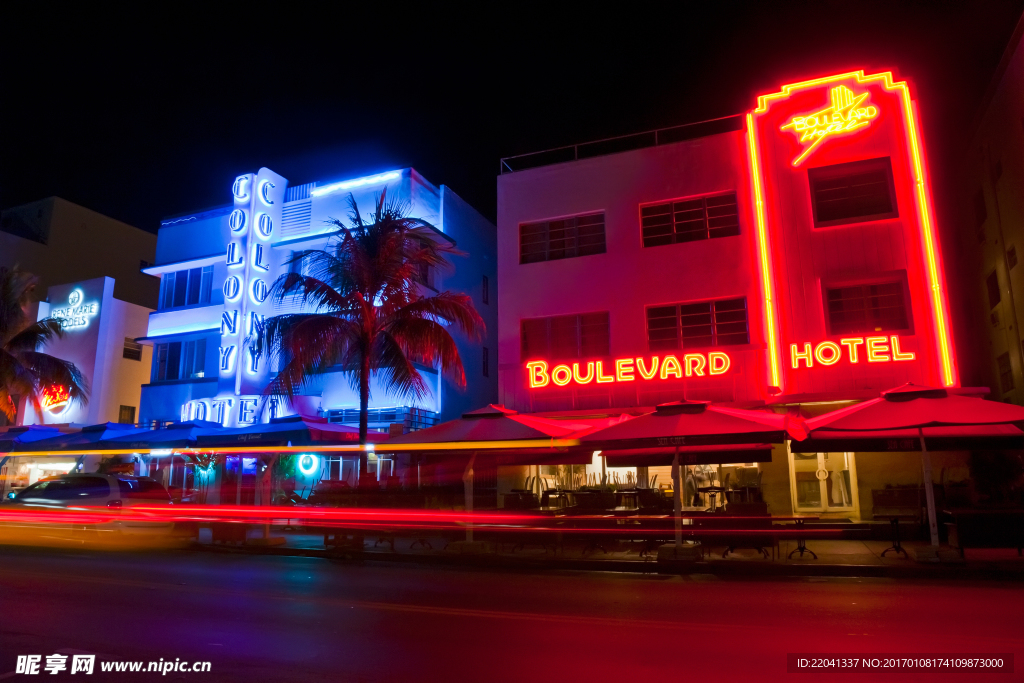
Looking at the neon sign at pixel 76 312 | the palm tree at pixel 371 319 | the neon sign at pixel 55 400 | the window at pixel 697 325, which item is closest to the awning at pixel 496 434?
the palm tree at pixel 371 319

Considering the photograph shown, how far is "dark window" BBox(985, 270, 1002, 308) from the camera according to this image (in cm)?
2161

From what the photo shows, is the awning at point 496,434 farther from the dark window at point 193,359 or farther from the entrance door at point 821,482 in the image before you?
the dark window at point 193,359

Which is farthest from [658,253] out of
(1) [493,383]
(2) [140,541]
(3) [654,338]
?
(2) [140,541]

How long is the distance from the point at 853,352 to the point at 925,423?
5095 mm

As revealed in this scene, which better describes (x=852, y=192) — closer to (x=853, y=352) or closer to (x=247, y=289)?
(x=853, y=352)

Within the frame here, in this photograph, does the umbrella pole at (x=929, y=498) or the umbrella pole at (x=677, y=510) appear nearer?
the umbrella pole at (x=929, y=498)

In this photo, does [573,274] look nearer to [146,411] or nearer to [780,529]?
[780,529]

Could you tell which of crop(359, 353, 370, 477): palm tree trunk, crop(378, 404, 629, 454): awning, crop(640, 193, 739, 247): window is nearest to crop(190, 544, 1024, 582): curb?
crop(378, 404, 629, 454): awning

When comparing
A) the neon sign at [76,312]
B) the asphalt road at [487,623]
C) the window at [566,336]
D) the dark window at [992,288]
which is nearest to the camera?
the asphalt road at [487,623]

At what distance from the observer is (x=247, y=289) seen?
24.9m

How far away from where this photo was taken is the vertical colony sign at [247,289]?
2416 cm

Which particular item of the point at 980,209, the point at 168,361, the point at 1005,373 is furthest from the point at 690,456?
the point at 168,361

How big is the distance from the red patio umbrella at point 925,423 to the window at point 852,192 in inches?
265

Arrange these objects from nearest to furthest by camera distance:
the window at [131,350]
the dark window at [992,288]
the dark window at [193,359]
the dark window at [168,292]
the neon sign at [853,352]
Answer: the neon sign at [853,352] < the dark window at [992,288] < the dark window at [193,359] < the dark window at [168,292] < the window at [131,350]
